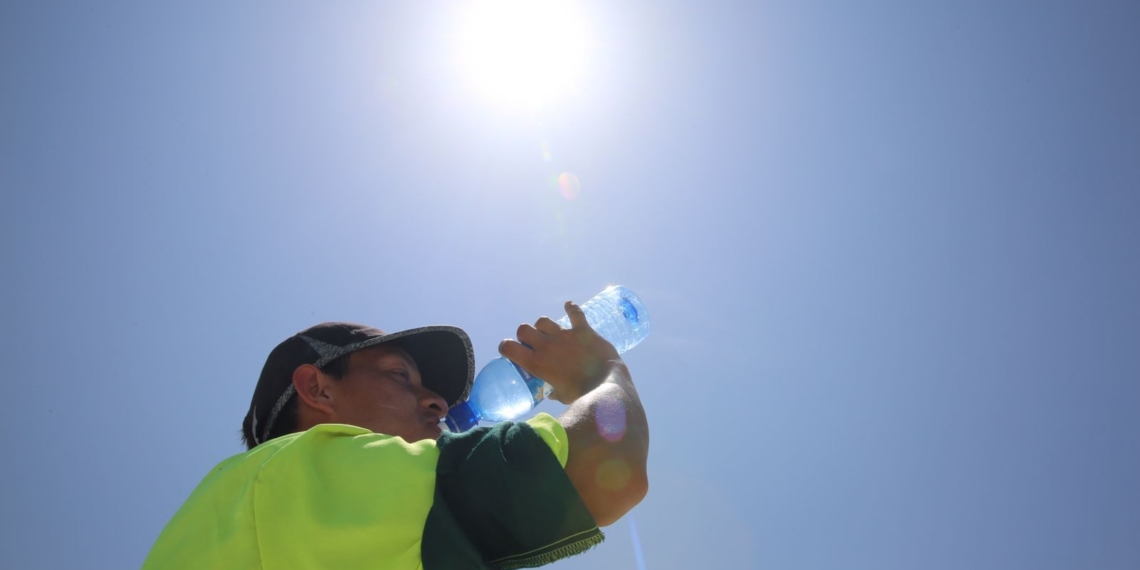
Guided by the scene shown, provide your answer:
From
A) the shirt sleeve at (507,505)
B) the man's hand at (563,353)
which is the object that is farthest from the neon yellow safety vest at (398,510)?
the man's hand at (563,353)

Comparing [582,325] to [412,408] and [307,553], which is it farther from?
[307,553]

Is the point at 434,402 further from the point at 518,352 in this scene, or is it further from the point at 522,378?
the point at 522,378

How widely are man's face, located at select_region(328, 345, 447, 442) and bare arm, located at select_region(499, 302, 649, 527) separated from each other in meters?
0.45

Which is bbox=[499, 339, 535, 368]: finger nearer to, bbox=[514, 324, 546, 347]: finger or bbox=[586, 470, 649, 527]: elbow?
bbox=[514, 324, 546, 347]: finger

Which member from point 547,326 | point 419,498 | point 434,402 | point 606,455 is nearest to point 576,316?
point 547,326

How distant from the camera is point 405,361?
107 inches

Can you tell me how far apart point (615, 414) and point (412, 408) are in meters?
1.02

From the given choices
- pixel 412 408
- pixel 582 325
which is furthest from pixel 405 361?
pixel 582 325

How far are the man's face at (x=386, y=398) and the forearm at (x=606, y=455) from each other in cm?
91

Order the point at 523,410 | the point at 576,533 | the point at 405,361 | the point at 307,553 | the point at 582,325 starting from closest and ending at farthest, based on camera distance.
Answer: the point at 307,553
the point at 576,533
the point at 582,325
the point at 405,361
the point at 523,410

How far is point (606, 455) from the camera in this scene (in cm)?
158

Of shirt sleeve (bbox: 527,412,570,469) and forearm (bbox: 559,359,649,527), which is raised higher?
shirt sleeve (bbox: 527,412,570,469)

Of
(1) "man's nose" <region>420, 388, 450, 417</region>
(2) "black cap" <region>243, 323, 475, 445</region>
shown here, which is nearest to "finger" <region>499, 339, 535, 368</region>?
(1) "man's nose" <region>420, 388, 450, 417</region>

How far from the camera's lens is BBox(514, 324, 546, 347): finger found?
7.80 feet
